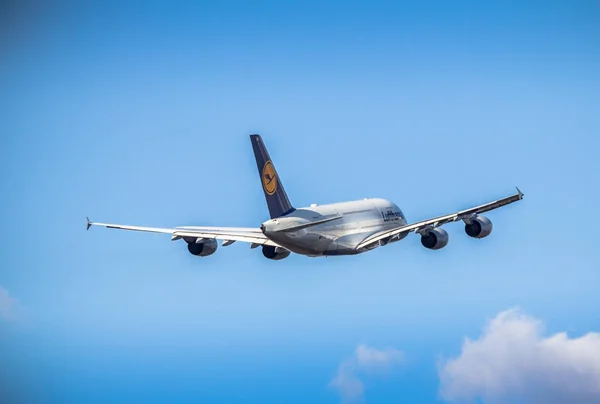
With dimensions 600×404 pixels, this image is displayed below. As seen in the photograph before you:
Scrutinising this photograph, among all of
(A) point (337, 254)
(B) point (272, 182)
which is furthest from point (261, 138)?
(A) point (337, 254)

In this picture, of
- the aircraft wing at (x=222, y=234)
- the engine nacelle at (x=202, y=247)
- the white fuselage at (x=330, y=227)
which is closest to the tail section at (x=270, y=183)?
the white fuselage at (x=330, y=227)

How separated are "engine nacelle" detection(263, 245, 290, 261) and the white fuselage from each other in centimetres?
273

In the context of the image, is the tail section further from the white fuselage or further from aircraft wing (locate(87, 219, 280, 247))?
aircraft wing (locate(87, 219, 280, 247))

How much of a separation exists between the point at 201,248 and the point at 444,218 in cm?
1860

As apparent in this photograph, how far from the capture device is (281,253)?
105938 millimetres

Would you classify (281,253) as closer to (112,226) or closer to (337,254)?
(337,254)

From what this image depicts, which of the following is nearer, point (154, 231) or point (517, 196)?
point (517, 196)

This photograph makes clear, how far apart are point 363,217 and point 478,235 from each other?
10454 mm

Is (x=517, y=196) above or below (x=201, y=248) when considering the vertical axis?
below

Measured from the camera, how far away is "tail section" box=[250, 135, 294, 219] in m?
102

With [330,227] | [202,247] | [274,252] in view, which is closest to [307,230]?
[330,227]

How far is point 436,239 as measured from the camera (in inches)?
4070

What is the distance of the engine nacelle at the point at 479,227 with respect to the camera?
103 metres

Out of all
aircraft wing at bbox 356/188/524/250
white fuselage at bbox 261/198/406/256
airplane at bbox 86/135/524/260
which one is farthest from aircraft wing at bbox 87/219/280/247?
aircraft wing at bbox 356/188/524/250
